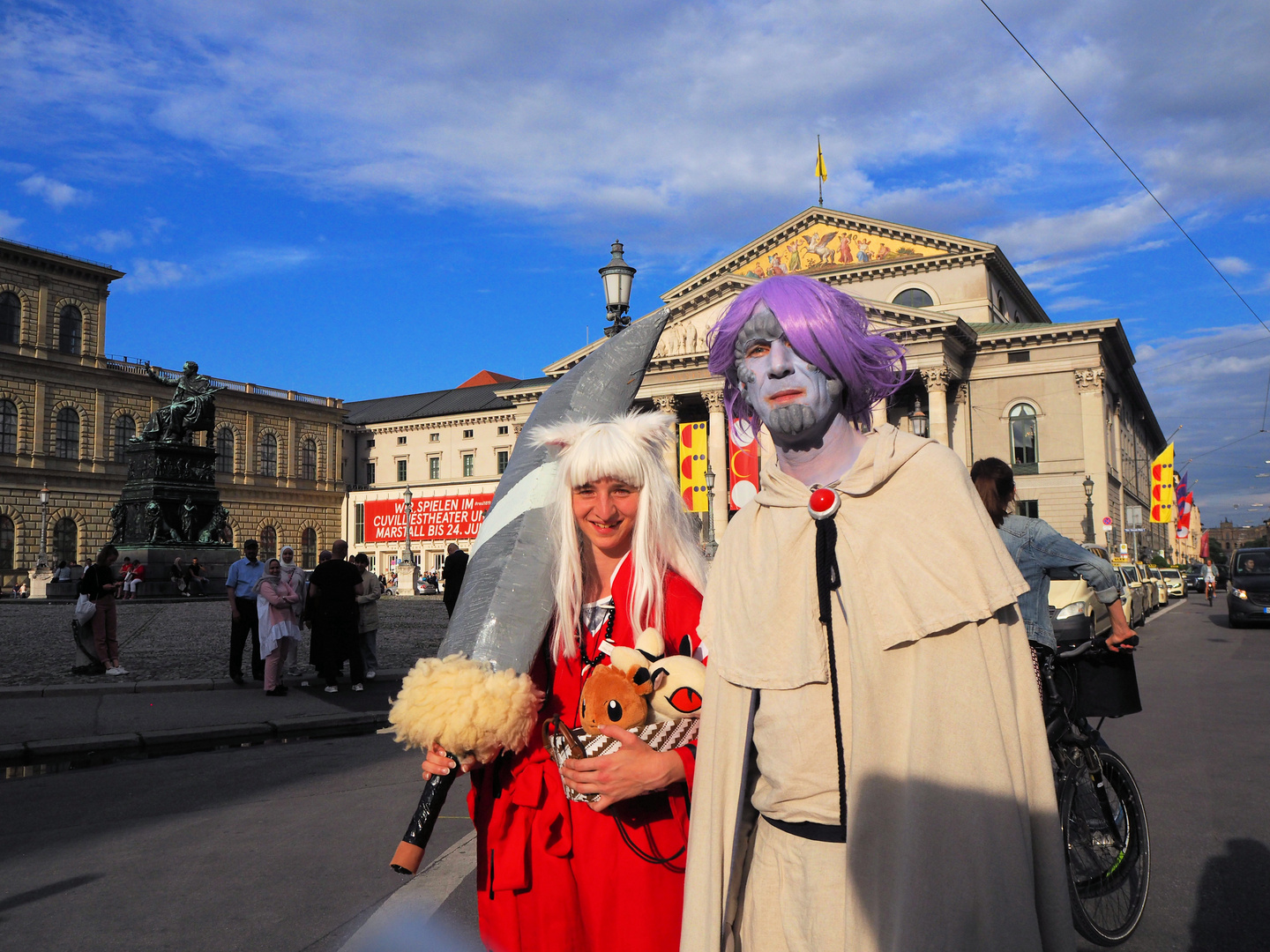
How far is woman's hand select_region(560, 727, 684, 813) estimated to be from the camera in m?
2.05

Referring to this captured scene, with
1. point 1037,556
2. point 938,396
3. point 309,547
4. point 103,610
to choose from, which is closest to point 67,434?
point 309,547

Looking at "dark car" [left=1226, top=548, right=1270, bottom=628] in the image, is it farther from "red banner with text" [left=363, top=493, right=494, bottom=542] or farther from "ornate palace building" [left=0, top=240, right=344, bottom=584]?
"ornate palace building" [left=0, top=240, right=344, bottom=584]

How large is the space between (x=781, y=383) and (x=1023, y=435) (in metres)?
49.7

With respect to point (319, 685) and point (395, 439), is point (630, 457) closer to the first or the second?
point (319, 685)

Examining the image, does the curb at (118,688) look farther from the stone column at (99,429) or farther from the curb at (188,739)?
the stone column at (99,429)

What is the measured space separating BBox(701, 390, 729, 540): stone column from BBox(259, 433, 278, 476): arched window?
34.5m

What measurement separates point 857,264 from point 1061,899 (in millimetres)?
52885

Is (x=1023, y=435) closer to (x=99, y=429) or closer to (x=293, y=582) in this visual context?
(x=293, y=582)

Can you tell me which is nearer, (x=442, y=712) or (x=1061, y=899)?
(x=1061, y=899)

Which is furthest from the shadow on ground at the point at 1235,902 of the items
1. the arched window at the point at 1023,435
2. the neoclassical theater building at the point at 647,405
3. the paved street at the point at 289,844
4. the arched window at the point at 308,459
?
the arched window at the point at 308,459

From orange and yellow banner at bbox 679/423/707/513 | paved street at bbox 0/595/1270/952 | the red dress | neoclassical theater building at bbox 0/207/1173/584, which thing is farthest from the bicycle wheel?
orange and yellow banner at bbox 679/423/707/513

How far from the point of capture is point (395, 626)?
23703mm

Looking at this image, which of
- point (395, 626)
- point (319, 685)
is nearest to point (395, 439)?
point (395, 626)

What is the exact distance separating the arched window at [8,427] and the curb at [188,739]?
5362 centimetres
